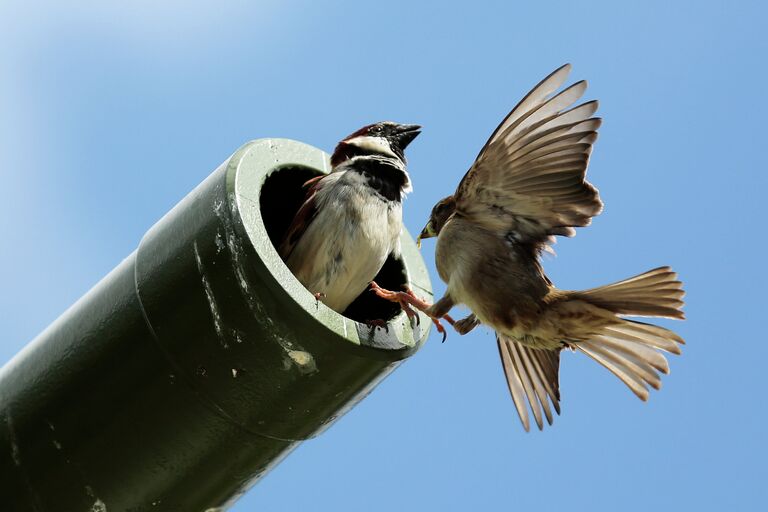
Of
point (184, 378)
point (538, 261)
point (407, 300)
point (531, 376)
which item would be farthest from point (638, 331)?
point (184, 378)

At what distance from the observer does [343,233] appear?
3385 mm

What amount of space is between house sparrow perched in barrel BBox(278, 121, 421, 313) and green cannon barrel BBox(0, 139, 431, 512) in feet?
1.83

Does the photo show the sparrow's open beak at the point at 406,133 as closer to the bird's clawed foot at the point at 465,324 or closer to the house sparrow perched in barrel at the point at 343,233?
the house sparrow perched in barrel at the point at 343,233

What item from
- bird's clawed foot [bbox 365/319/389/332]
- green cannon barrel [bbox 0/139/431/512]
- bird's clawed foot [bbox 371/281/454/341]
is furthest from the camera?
bird's clawed foot [bbox 371/281/454/341]

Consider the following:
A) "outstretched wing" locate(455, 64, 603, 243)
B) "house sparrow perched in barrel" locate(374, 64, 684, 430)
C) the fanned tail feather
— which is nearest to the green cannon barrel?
"house sparrow perched in barrel" locate(374, 64, 684, 430)

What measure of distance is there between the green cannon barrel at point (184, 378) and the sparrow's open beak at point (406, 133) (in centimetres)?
145

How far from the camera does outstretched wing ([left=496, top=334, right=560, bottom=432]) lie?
3932mm

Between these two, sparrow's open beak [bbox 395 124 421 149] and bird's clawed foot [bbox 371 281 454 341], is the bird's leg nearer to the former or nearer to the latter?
bird's clawed foot [bbox 371 281 454 341]

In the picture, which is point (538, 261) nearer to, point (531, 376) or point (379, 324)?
point (531, 376)

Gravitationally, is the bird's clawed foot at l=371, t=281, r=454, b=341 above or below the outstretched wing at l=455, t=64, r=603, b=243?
below

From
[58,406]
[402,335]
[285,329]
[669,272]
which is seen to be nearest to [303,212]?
[402,335]

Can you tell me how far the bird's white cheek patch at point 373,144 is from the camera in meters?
3.92

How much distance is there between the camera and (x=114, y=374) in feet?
8.67

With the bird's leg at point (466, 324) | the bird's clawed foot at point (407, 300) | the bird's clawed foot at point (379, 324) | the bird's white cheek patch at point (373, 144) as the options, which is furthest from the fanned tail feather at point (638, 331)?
the bird's white cheek patch at point (373, 144)
